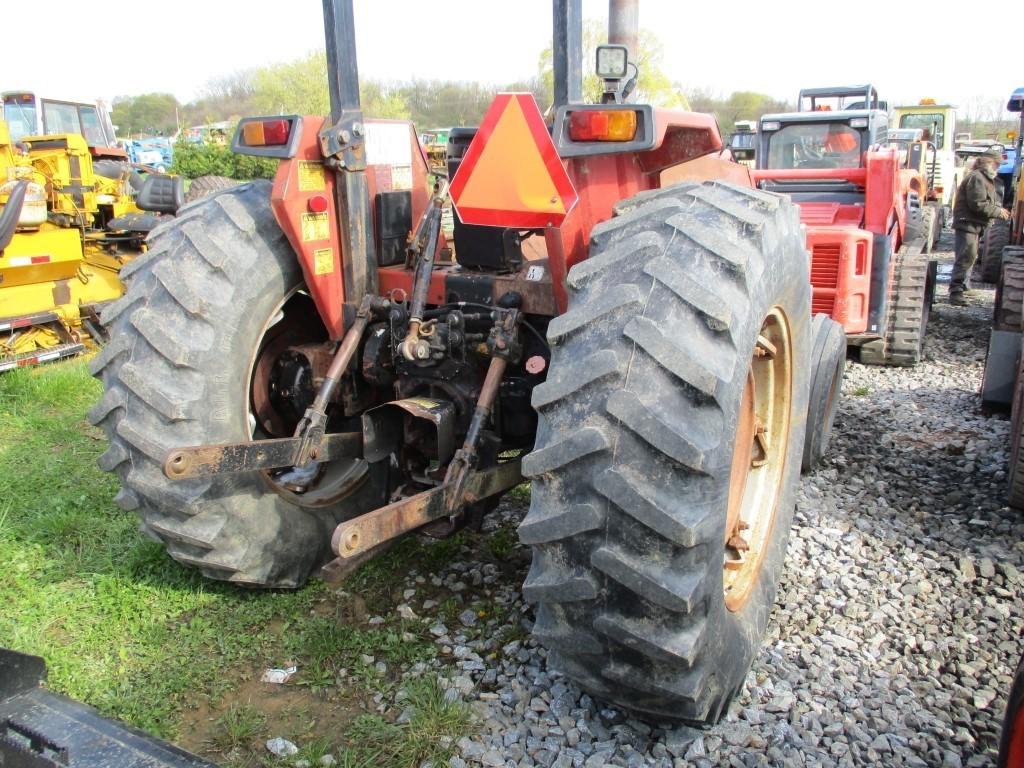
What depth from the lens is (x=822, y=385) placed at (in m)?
4.77

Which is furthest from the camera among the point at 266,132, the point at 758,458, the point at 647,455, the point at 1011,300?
the point at 1011,300

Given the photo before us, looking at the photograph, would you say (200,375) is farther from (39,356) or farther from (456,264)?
(39,356)

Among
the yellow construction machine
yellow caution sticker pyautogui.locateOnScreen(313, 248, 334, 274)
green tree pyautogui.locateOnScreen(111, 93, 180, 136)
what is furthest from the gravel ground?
green tree pyautogui.locateOnScreen(111, 93, 180, 136)

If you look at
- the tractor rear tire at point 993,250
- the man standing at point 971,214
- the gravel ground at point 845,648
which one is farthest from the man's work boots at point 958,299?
Result: the gravel ground at point 845,648

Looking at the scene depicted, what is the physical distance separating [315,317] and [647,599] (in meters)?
2.19

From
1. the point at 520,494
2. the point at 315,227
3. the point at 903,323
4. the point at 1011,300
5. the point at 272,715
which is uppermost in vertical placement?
the point at 315,227

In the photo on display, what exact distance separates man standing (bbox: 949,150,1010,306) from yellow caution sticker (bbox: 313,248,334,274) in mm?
8861

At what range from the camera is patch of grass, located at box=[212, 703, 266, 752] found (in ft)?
8.78

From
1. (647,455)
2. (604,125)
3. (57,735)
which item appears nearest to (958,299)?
(604,125)

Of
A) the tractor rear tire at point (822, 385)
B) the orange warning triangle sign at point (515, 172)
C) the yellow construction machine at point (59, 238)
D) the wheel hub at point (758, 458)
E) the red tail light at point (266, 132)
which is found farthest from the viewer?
the yellow construction machine at point (59, 238)

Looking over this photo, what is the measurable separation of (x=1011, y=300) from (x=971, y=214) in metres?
4.89

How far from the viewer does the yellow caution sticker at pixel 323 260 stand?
10.4ft

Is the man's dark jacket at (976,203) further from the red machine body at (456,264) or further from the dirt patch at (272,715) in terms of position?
the dirt patch at (272,715)

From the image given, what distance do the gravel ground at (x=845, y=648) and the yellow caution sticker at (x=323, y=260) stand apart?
4.34 ft
